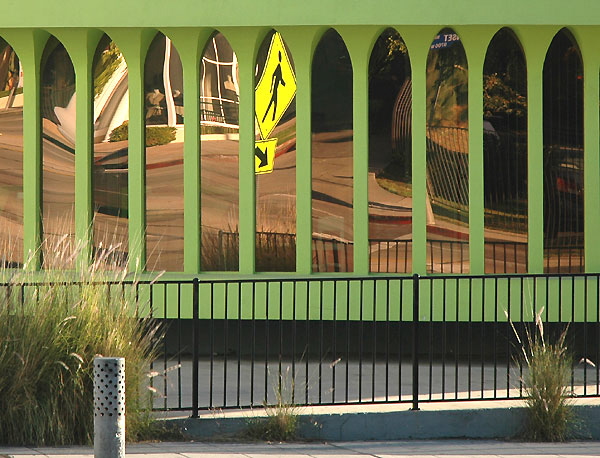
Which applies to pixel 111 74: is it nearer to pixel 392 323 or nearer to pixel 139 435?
pixel 392 323

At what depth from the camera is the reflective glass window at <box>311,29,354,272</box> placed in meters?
13.7

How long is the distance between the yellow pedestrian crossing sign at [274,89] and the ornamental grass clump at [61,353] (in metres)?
5.02

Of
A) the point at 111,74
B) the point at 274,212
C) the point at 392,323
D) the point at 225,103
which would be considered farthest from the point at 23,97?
the point at 392,323

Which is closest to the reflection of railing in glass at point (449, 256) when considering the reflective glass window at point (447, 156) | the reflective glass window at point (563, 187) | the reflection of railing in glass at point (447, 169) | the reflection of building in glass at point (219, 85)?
the reflective glass window at point (447, 156)

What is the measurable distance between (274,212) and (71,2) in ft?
11.6

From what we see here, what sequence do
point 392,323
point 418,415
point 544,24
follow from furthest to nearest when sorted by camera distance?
point 392,323 → point 544,24 → point 418,415

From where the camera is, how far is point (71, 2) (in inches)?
526

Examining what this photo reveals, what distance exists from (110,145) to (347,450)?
6309 millimetres

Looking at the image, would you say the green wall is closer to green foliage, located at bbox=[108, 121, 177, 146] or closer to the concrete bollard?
green foliage, located at bbox=[108, 121, 177, 146]

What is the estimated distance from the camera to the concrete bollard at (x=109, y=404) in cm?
712

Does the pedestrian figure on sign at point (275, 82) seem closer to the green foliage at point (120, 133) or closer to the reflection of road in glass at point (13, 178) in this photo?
the green foliage at point (120, 133)

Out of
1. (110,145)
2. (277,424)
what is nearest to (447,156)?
(110,145)

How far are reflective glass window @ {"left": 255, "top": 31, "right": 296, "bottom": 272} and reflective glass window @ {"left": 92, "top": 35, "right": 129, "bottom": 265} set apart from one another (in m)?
1.73

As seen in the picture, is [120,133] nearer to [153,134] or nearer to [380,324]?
[153,134]
